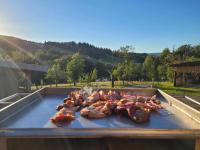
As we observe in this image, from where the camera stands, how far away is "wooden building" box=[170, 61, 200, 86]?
16.5 metres

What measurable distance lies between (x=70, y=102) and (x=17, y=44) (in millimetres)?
50351

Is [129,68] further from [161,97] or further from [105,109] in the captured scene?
[105,109]

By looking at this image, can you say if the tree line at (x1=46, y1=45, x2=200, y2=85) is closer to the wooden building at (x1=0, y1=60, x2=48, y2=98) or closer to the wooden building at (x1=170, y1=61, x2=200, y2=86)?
the wooden building at (x1=170, y1=61, x2=200, y2=86)

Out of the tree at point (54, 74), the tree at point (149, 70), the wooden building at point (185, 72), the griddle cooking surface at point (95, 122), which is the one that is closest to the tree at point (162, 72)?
the tree at point (149, 70)

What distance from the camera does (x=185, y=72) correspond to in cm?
1831

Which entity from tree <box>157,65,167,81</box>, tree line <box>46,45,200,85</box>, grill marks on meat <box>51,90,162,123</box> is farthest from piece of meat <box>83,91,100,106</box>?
tree <box>157,65,167,81</box>

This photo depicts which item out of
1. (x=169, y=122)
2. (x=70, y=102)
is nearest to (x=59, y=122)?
(x=70, y=102)

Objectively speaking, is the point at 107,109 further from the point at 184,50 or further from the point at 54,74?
the point at 184,50

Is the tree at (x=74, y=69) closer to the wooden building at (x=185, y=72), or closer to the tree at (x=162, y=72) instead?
the wooden building at (x=185, y=72)

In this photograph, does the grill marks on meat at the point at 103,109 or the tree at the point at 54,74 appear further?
the tree at the point at 54,74

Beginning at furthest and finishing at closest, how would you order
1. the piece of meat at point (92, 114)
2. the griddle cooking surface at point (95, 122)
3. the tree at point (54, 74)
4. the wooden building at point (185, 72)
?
the tree at point (54, 74) < the wooden building at point (185, 72) < the piece of meat at point (92, 114) < the griddle cooking surface at point (95, 122)

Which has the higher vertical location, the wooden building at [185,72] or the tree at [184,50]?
the tree at [184,50]

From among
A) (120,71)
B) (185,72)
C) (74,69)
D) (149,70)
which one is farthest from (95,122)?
(149,70)

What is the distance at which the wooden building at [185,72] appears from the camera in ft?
54.1
